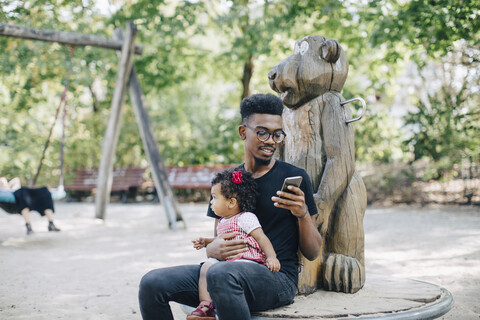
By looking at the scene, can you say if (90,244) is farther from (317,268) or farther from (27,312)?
(317,268)

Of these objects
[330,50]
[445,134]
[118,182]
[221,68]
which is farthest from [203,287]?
[221,68]

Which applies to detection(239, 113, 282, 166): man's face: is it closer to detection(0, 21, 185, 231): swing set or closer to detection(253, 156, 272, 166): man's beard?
detection(253, 156, 272, 166): man's beard

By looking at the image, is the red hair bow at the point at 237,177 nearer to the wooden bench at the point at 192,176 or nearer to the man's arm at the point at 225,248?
the man's arm at the point at 225,248

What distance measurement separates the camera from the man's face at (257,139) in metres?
2.35

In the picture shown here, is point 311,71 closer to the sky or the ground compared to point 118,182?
closer to the sky

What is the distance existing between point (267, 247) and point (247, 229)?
13 cm

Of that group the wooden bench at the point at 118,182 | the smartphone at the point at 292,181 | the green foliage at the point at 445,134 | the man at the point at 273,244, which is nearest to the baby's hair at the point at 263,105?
the man at the point at 273,244

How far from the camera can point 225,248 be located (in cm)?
225

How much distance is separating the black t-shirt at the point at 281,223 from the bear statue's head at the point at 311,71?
0.79 m

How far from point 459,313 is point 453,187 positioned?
28.9 feet

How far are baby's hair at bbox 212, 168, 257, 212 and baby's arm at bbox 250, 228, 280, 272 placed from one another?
0.49 ft

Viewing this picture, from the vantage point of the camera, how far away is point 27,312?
11.9ft

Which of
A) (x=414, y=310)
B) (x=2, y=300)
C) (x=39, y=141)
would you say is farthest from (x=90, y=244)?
(x=39, y=141)

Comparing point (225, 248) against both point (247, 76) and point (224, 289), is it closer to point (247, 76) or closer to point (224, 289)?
point (224, 289)
